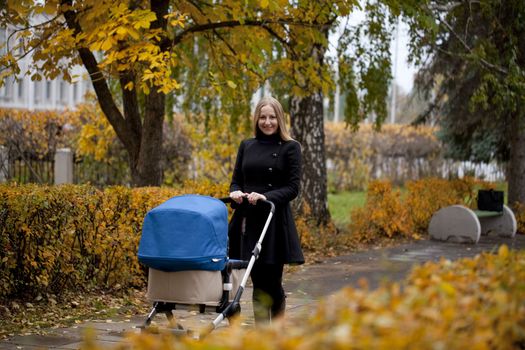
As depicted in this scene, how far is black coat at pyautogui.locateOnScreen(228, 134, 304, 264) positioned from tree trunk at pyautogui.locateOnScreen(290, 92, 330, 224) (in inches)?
326

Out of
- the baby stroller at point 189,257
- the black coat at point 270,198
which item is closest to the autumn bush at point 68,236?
the black coat at point 270,198

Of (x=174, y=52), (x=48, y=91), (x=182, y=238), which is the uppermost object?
(x=48, y=91)

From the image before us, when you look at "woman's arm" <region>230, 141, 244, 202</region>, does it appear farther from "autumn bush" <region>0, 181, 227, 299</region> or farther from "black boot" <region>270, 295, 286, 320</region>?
A: "autumn bush" <region>0, 181, 227, 299</region>

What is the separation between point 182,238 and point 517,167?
568 inches

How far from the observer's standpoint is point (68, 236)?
28.4ft

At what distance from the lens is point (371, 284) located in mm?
9938

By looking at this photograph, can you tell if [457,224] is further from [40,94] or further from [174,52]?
[40,94]

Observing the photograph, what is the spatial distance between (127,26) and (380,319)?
7641 mm

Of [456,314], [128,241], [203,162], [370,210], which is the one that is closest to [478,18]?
[370,210]

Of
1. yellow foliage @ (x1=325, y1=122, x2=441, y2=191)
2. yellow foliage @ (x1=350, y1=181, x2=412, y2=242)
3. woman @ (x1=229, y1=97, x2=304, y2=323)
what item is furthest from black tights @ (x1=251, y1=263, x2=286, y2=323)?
yellow foliage @ (x1=325, y1=122, x2=441, y2=191)

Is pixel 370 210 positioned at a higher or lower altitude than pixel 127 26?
lower

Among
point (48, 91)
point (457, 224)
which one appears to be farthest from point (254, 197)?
point (48, 91)

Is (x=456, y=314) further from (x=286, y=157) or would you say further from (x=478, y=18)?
(x=478, y=18)

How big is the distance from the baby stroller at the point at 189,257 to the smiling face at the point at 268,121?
0.90 metres
